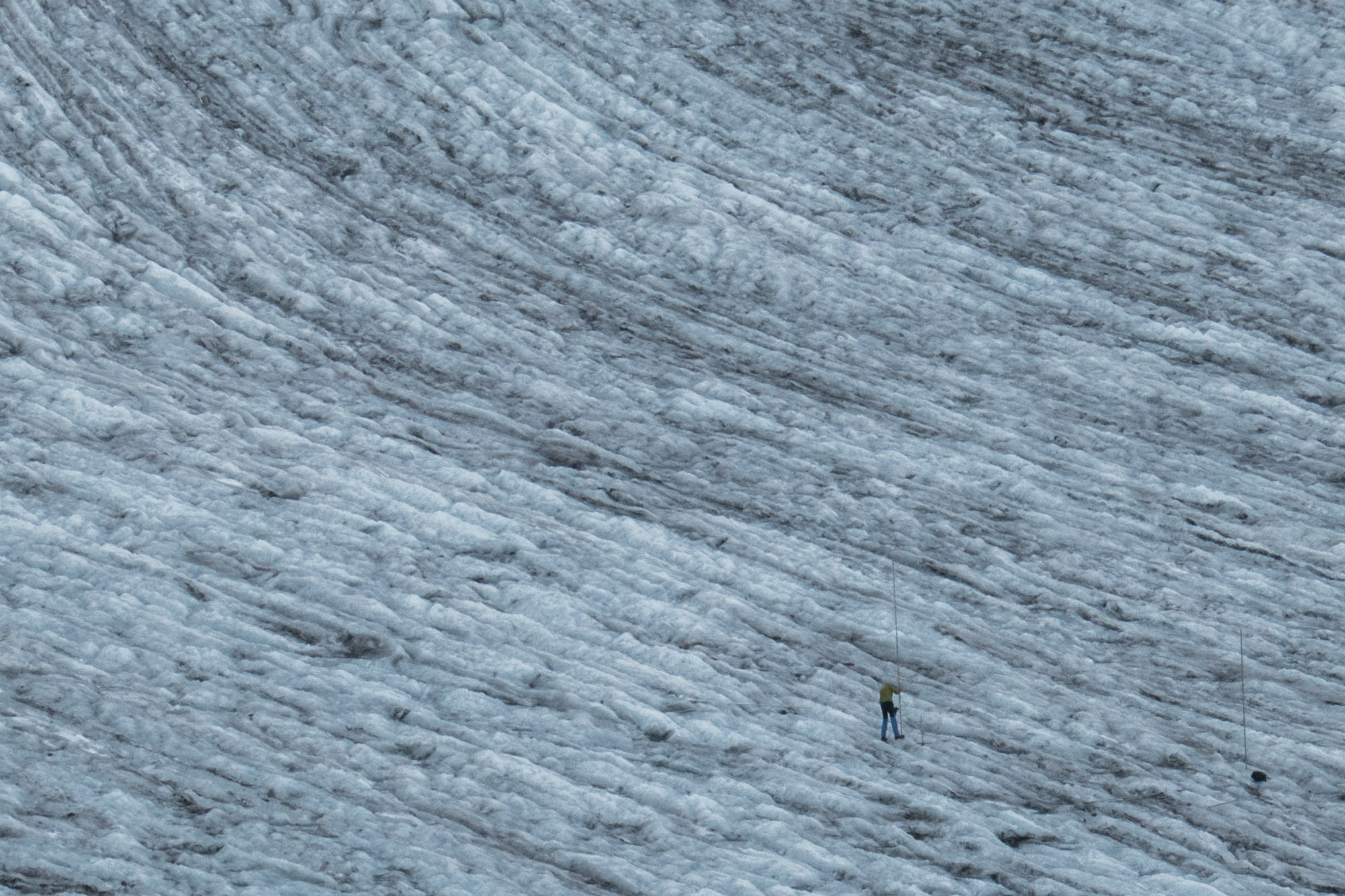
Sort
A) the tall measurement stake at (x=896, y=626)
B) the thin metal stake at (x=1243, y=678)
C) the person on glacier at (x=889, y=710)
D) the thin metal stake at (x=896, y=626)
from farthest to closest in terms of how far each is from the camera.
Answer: the tall measurement stake at (x=896, y=626) < the thin metal stake at (x=896, y=626) < the thin metal stake at (x=1243, y=678) < the person on glacier at (x=889, y=710)

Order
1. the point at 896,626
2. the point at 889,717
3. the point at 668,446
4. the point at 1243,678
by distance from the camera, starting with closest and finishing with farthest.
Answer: the point at 889,717
the point at 1243,678
the point at 896,626
the point at 668,446

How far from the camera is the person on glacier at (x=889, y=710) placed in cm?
1310

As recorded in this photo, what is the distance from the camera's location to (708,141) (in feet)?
73.4

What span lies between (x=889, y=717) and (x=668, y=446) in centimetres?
517

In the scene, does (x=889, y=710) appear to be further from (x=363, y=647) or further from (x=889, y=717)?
(x=363, y=647)

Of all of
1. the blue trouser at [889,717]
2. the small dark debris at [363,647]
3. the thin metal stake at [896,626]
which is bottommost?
the small dark debris at [363,647]

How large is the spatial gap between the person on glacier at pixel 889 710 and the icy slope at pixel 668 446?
25 cm

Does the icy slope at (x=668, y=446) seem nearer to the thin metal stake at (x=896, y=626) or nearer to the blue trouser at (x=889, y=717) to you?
the thin metal stake at (x=896, y=626)

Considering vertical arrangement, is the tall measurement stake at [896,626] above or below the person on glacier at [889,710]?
above

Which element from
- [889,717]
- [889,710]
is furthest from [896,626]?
[889,710]

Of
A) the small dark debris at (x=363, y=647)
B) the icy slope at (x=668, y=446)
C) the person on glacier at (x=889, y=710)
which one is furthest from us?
the small dark debris at (x=363, y=647)

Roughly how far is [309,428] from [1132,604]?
9.64 metres

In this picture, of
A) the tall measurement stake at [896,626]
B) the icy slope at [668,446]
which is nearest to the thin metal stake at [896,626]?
the tall measurement stake at [896,626]

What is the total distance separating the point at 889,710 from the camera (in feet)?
43.4
